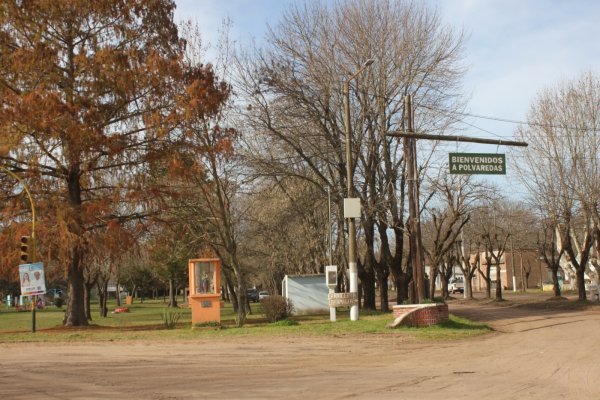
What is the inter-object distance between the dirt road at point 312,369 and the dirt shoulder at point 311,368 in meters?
0.02

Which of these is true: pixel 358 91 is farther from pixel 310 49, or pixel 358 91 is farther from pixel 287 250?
pixel 287 250

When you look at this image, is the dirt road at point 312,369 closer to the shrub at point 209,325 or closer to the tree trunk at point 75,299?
the shrub at point 209,325

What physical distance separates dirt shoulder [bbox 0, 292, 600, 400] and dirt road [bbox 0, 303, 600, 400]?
0.06ft

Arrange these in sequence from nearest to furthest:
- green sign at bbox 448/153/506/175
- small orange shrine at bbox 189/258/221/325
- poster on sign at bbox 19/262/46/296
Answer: green sign at bbox 448/153/506/175, poster on sign at bbox 19/262/46/296, small orange shrine at bbox 189/258/221/325

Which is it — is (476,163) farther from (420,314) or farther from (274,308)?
(274,308)

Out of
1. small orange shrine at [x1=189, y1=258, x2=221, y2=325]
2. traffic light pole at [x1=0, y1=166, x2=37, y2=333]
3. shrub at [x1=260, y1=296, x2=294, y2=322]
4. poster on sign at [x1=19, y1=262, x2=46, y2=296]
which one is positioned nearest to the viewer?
poster on sign at [x1=19, y1=262, x2=46, y2=296]

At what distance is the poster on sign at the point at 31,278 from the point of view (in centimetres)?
2205

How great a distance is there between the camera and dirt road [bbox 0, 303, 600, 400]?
10117mm

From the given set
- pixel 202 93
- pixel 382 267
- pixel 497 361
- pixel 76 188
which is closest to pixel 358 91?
pixel 202 93

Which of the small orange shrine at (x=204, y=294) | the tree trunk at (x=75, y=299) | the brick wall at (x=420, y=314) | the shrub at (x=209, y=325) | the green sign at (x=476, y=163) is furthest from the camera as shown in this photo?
the tree trunk at (x=75, y=299)

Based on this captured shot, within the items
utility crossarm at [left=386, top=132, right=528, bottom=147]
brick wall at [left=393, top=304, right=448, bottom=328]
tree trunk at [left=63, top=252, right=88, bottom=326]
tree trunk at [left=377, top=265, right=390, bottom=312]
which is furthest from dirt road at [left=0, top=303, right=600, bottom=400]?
tree trunk at [left=377, top=265, right=390, bottom=312]

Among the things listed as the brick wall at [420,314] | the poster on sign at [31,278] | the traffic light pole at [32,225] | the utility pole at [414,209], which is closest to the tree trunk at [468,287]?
the utility pole at [414,209]

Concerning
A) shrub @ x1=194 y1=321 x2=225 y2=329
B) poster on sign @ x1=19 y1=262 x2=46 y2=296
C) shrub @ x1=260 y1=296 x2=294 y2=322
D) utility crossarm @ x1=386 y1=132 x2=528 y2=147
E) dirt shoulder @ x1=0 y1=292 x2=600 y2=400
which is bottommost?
dirt shoulder @ x1=0 y1=292 x2=600 y2=400

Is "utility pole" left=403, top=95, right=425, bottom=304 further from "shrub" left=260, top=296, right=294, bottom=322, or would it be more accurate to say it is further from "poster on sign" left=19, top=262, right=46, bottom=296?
"poster on sign" left=19, top=262, right=46, bottom=296
